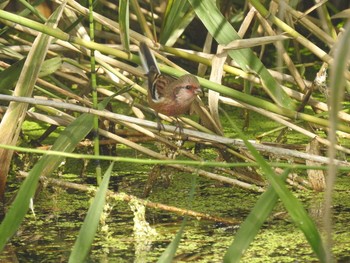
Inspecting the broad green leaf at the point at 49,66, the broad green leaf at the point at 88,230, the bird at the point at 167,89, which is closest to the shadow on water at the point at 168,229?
the bird at the point at 167,89

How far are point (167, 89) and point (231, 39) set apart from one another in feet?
1.19

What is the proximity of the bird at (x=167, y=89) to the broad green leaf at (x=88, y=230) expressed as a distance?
3.23 feet

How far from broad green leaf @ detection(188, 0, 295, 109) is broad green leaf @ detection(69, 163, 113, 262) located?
1017 mm

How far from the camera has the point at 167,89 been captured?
3.31 meters

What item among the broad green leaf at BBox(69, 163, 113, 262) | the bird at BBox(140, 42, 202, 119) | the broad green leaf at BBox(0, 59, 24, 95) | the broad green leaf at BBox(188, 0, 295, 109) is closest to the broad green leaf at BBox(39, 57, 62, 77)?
the broad green leaf at BBox(0, 59, 24, 95)

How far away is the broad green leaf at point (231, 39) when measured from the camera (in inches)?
120

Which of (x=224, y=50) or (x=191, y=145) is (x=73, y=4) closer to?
(x=224, y=50)

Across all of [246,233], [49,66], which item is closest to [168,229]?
[49,66]

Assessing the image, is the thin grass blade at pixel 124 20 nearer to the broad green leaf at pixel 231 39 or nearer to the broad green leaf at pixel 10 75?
the broad green leaf at pixel 231 39

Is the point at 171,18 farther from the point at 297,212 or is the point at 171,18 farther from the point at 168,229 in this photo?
the point at 297,212

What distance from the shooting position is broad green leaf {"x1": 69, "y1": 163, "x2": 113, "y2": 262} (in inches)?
84.0

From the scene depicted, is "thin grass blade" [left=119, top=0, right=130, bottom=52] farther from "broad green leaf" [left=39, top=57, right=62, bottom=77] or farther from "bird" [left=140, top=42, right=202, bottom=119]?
"broad green leaf" [left=39, top=57, right=62, bottom=77]

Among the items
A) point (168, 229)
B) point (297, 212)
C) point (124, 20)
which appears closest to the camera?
point (297, 212)

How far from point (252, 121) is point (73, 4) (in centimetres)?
140
